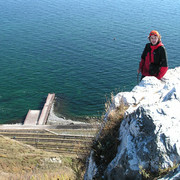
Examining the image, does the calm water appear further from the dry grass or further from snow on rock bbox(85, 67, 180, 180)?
snow on rock bbox(85, 67, 180, 180)

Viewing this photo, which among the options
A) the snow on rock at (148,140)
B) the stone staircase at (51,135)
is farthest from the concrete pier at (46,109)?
the snow on rock at (148,140)

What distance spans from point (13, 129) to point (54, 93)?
10886 mm

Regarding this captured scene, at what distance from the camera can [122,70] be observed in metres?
44.7

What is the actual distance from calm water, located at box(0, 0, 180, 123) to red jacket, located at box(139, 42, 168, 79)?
25.5m

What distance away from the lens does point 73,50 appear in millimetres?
51125

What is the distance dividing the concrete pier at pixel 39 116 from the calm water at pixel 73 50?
185 centimetres

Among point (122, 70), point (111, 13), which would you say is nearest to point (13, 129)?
point (122, 70)

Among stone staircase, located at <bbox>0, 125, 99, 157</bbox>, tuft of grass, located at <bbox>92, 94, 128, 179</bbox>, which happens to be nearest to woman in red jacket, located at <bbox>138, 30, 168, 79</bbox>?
tuft of grass, located at <bbox>92, 94, 128, 179</bbox>

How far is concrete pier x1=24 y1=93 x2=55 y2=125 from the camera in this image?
113ft

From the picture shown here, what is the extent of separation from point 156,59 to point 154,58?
0.33ft

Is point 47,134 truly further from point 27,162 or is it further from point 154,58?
point 154,58

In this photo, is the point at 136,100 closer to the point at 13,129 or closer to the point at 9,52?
the point at 13,129

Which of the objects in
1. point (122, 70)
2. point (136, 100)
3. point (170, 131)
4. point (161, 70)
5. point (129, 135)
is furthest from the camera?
point (122, 70)

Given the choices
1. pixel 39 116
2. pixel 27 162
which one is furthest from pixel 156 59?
pixel 39 116
